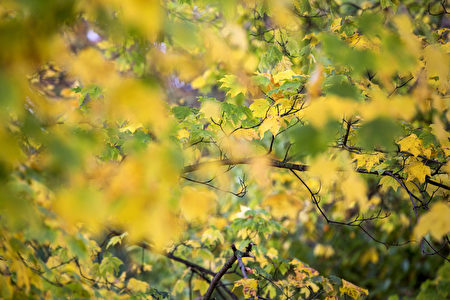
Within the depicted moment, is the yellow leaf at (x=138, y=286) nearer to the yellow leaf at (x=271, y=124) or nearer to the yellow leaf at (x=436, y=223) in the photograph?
the yellow leaf at (x=271, y=124)

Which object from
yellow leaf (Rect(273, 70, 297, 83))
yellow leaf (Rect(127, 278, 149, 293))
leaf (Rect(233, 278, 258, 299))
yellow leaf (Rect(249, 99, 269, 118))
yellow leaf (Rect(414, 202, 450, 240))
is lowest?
yellow leaf (Rect(127, 278, 149, 293))

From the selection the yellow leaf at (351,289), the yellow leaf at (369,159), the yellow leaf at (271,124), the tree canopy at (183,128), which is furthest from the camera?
the yellow leaf at (351,289)

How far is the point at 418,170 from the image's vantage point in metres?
1.84

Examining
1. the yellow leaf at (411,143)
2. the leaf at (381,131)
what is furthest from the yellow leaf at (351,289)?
the leaf at (381,131)

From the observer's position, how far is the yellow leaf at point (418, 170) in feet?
6.00

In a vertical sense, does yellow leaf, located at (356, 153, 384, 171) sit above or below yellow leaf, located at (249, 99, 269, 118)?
below

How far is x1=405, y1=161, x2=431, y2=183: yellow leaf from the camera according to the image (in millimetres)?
1828

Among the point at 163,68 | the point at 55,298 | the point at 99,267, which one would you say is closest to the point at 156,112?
the point at 163,68

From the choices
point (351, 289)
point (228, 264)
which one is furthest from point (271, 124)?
point (351, 289)

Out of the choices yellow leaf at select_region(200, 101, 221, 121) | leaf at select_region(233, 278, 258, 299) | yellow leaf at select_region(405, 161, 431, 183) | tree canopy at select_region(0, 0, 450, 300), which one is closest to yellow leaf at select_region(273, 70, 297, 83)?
tree canopy at select_region(0, 0, 450, 300)

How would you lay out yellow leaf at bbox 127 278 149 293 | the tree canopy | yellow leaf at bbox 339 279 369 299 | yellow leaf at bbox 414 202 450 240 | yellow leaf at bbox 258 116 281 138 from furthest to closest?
yellow leaf at bbox 127 278 149 293, yellow leaf at bbox 339 279 369 299, yellow leaf at bbox 258 116 281 138, yellow leaf at bbox 414 202 450 240, the tree canopy

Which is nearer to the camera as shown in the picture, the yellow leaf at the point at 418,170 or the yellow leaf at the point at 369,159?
the yellow leaf at the point at 418,170

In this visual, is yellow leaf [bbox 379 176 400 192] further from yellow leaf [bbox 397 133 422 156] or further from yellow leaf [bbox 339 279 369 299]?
yellow leaf [bbox 339 279 369 299]

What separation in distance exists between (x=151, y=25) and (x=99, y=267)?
2.19 meters
